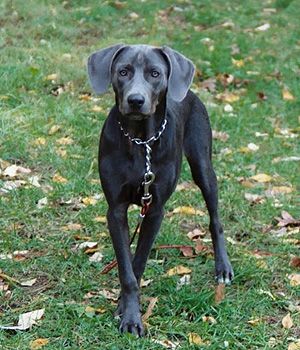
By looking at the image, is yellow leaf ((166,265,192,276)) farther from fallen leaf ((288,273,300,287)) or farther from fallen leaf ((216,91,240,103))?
fallen leaf ((216,91,240,103))

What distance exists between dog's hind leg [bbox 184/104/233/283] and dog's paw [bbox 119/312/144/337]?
2.86ft

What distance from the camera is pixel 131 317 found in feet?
13.0

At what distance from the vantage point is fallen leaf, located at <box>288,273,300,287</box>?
4550mm

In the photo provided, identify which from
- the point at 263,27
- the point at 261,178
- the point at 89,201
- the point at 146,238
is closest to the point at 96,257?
the point at 146,238

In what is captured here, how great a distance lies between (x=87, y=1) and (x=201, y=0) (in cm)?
186

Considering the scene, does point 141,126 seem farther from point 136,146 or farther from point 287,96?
point 287,96

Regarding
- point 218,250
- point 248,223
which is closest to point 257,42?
point 248,223

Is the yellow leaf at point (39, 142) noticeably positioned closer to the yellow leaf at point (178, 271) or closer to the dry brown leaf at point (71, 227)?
the dry brown leaf at point (71, 227)

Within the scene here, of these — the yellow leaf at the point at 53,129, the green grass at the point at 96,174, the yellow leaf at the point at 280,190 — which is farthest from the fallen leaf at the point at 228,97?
the yellow leaf at the point at 280,190

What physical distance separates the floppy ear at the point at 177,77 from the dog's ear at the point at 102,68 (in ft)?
0.85

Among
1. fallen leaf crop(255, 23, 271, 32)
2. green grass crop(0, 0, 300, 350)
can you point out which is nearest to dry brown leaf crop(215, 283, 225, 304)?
green grass crop(0, 0, 300, 350)

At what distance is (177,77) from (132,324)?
1267mm

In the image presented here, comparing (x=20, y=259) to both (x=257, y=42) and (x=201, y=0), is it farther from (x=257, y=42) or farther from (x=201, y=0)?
(x=201, y=0)

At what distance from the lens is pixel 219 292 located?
441 centimetres
